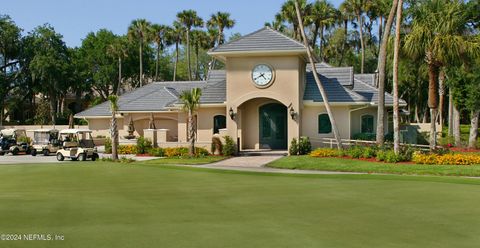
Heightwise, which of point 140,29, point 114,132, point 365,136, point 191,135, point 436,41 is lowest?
point 365,136

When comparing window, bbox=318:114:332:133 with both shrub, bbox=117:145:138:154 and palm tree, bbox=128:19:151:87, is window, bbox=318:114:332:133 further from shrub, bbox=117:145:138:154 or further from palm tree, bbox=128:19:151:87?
palm tree, bbox=128:19:151:87

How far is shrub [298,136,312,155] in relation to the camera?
29484mm

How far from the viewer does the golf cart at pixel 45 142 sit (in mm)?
33625

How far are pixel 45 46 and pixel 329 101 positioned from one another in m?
45.3

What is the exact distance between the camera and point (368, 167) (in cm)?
2250

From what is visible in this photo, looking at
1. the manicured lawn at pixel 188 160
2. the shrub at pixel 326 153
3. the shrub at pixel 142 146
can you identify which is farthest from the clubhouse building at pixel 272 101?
the shrub at pixel 326 153

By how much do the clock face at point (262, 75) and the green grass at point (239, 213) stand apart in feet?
51.0

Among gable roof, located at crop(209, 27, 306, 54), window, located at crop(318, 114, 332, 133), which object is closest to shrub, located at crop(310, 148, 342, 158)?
window, located at crop(318, 114, 332, 133)

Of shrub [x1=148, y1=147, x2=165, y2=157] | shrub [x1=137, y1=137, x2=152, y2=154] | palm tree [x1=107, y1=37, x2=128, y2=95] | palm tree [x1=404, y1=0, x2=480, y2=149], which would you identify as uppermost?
palm tree [x1=107, y1=37, x2=128, y2=95]

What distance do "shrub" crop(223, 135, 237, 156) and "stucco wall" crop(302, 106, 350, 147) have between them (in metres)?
4.68

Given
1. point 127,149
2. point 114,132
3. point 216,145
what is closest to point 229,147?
point 216,145

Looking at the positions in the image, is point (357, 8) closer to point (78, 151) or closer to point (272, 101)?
point (272, 101)

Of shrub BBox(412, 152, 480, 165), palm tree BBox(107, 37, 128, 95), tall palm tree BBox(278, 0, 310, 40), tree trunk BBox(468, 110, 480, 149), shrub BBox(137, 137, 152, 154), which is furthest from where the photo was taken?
palm tree BBox(107, 37, 128, 95)

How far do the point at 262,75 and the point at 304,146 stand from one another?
485cm
